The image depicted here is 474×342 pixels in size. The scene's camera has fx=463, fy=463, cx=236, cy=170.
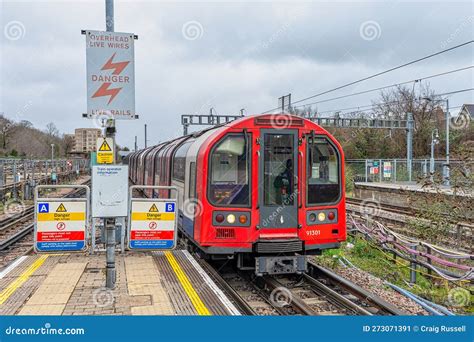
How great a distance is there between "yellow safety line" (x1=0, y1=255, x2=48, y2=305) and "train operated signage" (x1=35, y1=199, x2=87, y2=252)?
0.40 metres

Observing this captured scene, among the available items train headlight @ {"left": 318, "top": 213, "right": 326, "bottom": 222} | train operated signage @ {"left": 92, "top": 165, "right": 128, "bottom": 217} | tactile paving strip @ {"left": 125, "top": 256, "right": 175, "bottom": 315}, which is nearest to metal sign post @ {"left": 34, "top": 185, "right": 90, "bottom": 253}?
tactile paving strip @ {"left": 125, "top": 256, "right": 175, "bottom": 315}

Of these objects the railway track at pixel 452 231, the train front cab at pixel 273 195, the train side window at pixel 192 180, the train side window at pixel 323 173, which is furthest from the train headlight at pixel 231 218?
the railway track at pixel 452 231

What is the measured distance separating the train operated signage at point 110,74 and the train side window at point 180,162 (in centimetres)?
371

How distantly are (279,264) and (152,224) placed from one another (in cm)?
225

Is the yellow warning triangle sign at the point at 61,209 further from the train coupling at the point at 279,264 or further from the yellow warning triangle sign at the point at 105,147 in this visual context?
the train coupling at the point at 279,264

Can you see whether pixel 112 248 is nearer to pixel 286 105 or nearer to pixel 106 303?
pixel 106 303

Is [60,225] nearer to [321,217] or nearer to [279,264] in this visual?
[279,264]

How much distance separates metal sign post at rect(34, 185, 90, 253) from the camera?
7383 mm

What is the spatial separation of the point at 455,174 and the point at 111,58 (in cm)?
847

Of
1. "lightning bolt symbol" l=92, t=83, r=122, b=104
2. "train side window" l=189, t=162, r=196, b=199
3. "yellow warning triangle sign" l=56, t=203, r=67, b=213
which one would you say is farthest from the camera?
"train side window" l=189, t=162, r=196, b=199

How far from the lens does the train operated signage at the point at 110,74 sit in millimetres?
6156

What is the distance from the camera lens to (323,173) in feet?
27.9

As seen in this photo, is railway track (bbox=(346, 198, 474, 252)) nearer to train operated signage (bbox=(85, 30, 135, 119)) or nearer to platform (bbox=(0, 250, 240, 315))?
platform (bbox=(0, 250, 240, 315))

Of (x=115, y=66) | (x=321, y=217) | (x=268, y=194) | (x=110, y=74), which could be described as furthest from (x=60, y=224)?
(x=321, y=217)
